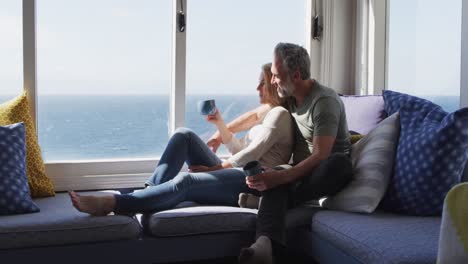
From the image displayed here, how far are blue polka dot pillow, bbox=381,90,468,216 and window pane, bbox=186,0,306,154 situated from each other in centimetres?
131

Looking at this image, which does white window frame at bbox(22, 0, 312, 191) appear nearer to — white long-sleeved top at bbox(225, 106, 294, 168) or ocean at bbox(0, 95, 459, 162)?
ocean at bbox(0, 95, 459, 162)

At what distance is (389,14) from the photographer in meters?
3.60

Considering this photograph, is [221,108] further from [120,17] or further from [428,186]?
[428,186]

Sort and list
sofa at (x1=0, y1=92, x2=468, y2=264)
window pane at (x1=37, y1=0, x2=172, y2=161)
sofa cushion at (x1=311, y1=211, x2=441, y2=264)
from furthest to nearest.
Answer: window pane at (x1=37, y1=0, x2=172, y2=161)
sofa at (x1=0, y1=92, x2=468, y2=264)
sofa cushion at (x1=311, y1=211, x2=441, y2=264)

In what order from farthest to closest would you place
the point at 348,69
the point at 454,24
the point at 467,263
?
the point at 348,69 → the point at 454,24 → the point at 467,263

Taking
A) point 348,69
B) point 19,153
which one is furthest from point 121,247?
point 348,69

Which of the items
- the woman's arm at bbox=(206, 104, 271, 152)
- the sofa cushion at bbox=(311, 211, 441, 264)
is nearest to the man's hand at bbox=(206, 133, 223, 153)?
the woman's arm at bbox=(206, 104, 271, 152)

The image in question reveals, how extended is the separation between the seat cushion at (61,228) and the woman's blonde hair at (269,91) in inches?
40.0

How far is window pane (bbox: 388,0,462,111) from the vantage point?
3.00m

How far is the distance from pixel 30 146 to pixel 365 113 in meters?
1.84

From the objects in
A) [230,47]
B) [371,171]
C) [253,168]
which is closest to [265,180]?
[253,168]

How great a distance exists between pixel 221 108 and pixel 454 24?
1.45 metres

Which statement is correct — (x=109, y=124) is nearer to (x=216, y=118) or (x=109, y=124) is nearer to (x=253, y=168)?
(x=216, y=118)

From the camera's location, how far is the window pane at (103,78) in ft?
10.8
